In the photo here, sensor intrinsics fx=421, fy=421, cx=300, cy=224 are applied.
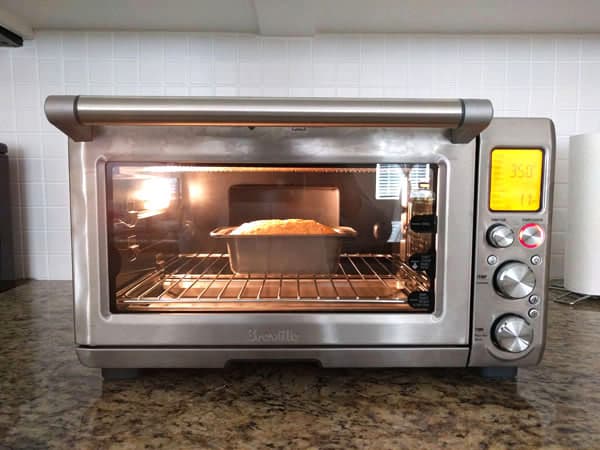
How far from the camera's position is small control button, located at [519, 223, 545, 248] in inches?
21.5

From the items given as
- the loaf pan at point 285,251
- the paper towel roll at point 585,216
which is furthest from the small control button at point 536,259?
the paper towel roll at point 585,216

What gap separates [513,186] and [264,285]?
372 millimetres

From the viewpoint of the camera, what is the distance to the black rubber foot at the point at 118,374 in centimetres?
59

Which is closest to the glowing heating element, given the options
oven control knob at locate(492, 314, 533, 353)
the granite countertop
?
oven control knob at locate(492, 314, 533, 353)

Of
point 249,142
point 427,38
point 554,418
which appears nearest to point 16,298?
point 249,142

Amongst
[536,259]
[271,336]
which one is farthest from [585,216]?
[271,336]

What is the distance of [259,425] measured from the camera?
1.59 ft

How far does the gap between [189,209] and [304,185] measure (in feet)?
0.57

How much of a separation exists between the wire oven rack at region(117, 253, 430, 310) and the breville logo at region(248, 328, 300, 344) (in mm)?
35

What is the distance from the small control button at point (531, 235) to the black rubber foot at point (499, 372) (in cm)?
18

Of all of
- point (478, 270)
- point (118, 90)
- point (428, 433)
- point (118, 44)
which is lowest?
point (428, 433)

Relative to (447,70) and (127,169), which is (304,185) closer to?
(127,169)

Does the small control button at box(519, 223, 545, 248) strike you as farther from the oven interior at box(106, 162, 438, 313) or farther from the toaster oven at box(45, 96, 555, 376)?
the oven interior at box(106, 162, 438, 313)

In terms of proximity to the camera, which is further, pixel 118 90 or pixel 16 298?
pixel 118 90
